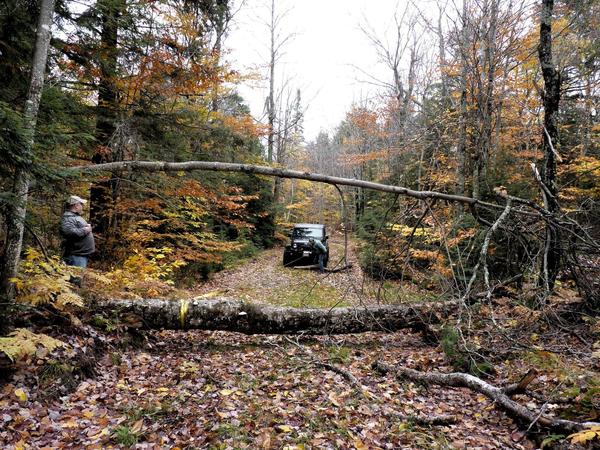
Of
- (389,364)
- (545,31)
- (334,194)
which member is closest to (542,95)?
(545,31)

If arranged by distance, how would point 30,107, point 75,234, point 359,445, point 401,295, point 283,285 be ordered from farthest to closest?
point 283,285 → point 401,295 → point 75,234 → point 30,107 → point 359,445

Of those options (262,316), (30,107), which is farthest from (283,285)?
(30,107)

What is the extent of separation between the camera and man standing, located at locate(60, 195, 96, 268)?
559 cm


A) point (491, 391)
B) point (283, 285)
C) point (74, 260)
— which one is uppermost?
point (74, 260)

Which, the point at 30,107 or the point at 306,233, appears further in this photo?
the point at 306,233

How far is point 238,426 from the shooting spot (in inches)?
131

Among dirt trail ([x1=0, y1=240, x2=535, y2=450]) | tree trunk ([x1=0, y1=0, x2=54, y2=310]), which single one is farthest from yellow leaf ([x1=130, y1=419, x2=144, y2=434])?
tree trunk ([x1=0, y1=0, x2=54, y2=310])

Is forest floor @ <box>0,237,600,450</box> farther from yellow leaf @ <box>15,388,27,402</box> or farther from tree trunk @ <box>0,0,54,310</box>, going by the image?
tree trunk @ <box>0,0,54,310</box>

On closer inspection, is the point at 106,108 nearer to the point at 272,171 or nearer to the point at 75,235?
the point at 75,235

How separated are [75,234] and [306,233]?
11145 millimetres

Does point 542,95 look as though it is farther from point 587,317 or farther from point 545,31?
point 587,317

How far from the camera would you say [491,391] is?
386 centimetres

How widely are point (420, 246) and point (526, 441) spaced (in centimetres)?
761

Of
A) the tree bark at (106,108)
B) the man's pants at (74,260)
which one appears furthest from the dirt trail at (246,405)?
the tree bark at (106,108)
